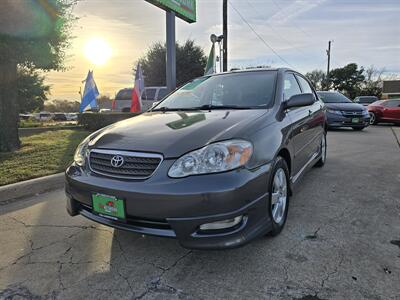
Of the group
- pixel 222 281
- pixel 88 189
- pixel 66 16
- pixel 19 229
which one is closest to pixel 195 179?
pixel 222 281

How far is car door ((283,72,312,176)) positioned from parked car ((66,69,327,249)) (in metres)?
0.15

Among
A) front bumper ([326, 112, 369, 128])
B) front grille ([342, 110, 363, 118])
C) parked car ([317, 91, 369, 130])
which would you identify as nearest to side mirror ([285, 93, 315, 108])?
parked car ([317, 91, 369, 130])

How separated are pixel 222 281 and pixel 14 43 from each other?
22.5 ft

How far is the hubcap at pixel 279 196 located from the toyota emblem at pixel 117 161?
4.24 feet

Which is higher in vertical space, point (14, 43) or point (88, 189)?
point (14, 43)

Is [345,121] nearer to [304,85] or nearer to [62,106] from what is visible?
[304,85]

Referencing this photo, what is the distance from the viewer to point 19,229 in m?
3.45

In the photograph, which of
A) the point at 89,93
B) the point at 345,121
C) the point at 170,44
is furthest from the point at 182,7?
the point at 345,121

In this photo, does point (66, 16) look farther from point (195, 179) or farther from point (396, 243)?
point (396, 243)

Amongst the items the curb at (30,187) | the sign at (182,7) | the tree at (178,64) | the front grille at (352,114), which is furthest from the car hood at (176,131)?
the tree at (178,64)

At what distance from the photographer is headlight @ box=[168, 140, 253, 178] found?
2375 mm

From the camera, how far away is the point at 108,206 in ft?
8.41

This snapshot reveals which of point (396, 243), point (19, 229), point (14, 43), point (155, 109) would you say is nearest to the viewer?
point (396, 243)

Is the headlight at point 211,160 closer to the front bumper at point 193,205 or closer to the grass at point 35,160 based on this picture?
the front bumper at point 193,205
